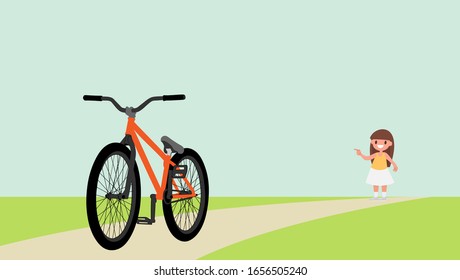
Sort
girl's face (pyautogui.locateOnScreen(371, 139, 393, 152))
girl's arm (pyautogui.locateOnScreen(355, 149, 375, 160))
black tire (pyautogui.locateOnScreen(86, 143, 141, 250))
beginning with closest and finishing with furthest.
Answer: black tire (pyautogui.locateOnScreen(86, 143, 141, 250)) < girl's arm (pyautogui.locateOnScreen(355, 149, 375, 160)) < girl's face (pyautogui.locateOnScreen(371, 139, 393, 152))

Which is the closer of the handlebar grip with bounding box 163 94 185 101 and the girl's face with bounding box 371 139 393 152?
the handlebar grip with bounding box 163 94 185 101

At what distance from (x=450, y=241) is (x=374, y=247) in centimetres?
104

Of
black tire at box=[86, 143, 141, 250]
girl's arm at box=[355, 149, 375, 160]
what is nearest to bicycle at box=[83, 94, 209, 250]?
black tire at box=[86, 143, 141, 250]

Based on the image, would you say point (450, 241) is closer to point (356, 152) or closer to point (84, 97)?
point (356, 152)

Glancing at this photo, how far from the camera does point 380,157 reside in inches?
401

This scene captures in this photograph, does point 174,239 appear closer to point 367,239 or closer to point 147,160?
point 147,160

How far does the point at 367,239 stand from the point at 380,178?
2.46m

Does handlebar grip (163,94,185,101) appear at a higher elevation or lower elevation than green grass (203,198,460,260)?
higher

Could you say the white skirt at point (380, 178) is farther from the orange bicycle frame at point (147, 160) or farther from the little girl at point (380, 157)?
the orange bicycle frame at point (147, 160)

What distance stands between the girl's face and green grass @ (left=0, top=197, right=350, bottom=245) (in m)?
1.61

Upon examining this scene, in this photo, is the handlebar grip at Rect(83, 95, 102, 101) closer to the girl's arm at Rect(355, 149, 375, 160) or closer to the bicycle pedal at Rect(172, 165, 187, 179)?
the bicycle pedal at Rect(172, 165, 187, 179)

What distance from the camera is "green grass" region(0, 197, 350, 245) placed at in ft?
28.0

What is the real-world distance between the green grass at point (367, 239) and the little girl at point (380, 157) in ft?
1.54

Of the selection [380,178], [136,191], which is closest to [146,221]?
[136,191]
